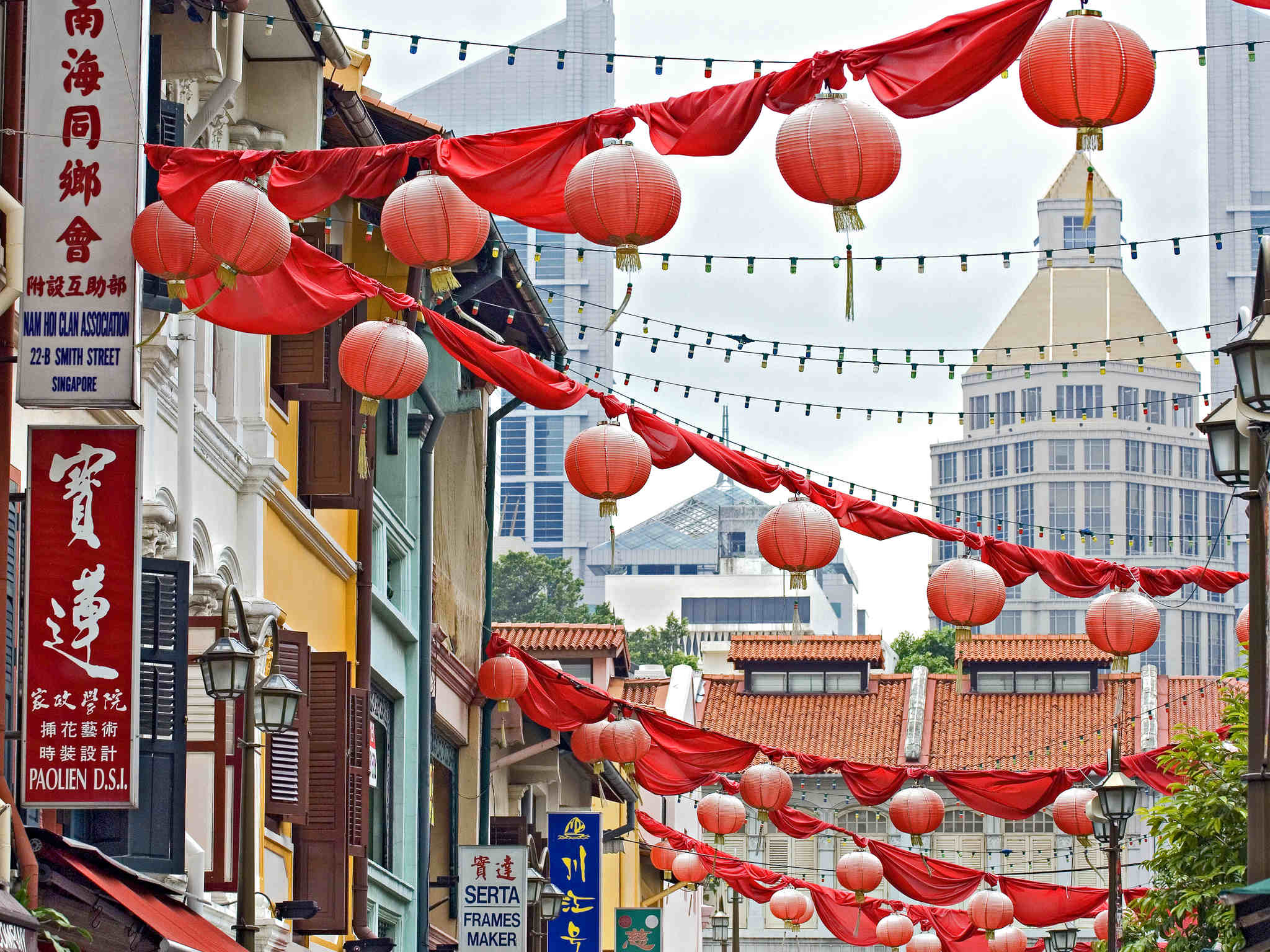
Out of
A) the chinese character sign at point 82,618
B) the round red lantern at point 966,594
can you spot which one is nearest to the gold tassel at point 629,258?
the chinese character sign at point 82,618

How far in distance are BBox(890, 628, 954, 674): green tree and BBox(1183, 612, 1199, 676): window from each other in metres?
68.3

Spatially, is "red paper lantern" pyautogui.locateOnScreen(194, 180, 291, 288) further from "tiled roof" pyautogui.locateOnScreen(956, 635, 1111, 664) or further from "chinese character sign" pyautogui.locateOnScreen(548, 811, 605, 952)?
"tiled roof" pyautogui.locateOnScreen(956, 635, 1111, 664)

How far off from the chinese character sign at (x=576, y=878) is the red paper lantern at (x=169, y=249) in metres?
18.5

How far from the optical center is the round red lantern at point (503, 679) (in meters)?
26.6

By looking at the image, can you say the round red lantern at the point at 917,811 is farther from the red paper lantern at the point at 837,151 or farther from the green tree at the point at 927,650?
the green tree at the point at 927,650

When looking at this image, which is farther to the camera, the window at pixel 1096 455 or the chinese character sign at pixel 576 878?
the window at pixel 1096 455

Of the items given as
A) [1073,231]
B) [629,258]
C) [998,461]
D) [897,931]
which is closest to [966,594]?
[629,258]

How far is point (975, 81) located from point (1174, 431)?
6385 inches

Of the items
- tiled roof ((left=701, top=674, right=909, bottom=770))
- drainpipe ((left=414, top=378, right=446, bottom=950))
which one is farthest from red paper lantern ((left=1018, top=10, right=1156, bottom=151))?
tiled roof ((left=701, top=674, right=909, bottom=770))

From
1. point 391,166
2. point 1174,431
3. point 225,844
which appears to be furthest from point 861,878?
point 1174,431

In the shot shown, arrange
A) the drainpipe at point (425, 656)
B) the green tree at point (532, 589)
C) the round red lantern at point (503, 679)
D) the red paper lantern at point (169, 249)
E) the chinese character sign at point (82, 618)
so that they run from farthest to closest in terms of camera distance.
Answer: the green tree at point (532, 589)
the round red lantern at point (503, 679)
the drainpipe at point (425, 656)
the red paper lantern at point (169, 249)
the chinese character sign at point (82, 618)

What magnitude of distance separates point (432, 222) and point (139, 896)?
13.9 ft

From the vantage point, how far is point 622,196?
38.9 ft

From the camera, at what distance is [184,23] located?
14266 mm
